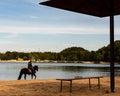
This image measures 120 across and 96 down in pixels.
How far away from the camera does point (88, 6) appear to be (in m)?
15.2

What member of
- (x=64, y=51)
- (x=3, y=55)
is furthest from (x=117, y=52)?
(x=3, y=55)

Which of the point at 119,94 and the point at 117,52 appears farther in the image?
the point at 117,52

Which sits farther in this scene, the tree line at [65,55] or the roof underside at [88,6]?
the tree line at [65,55]

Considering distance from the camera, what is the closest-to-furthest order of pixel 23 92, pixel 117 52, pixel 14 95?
pixel 14 95 → pixel 23 92 → pixel 117 52

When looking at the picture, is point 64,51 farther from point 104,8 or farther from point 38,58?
point 104,8

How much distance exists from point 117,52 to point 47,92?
11671 centimetres

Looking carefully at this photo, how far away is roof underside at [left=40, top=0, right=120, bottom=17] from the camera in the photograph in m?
14.2

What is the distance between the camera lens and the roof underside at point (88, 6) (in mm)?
14173

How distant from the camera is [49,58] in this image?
19288 cm

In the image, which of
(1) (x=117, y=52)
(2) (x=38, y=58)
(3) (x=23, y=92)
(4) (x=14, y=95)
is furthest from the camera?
(2) (x=38, y=58)

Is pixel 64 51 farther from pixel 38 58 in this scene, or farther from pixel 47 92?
pixel 47 92

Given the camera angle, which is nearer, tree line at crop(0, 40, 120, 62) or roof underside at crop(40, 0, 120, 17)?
roof underside at crop(40, 0, 120, 17)

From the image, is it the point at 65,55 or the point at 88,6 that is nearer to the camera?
the point at 88,6

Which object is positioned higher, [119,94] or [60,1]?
[60,1]
